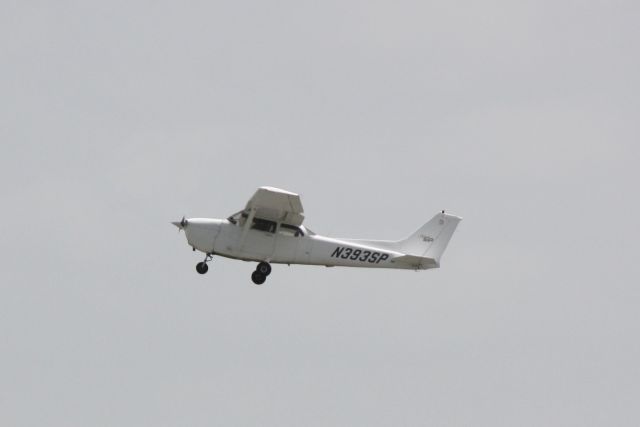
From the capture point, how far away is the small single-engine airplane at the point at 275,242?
92.5 ft

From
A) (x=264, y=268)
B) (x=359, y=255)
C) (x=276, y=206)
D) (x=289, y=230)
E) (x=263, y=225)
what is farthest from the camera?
(x=359, y=255)

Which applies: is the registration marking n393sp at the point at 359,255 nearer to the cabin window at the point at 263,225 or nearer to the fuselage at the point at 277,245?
the fuselage at the point at 277,245

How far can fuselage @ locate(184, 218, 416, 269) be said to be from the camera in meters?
28.4

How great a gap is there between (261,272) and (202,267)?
1.37 metres

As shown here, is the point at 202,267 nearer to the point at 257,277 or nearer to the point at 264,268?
the point at 257,277

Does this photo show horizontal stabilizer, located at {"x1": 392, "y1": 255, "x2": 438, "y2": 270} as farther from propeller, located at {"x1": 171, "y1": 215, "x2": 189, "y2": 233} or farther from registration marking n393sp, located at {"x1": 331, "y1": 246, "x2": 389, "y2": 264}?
propeller, located at {"x1": 171, "y1": 215, "x2": 189, "y2": 233}

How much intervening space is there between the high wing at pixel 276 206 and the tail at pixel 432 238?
128 inches

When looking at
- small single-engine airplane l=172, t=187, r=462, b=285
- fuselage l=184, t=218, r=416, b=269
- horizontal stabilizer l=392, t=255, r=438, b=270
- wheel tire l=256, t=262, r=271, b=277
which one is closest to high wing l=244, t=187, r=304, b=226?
small single-engine airplane l=172, t=187, r=462, b=285

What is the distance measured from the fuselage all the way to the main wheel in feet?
1.31

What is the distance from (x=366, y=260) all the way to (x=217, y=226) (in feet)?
12.4

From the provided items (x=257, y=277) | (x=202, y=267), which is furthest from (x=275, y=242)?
(x=202, y=267)

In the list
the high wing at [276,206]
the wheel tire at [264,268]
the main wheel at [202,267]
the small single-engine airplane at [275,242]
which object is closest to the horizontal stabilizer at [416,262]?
the small single-engine airplane at [275,242]

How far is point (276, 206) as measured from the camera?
2789 cm

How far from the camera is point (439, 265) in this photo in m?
29.9
